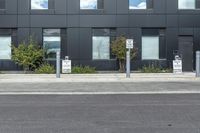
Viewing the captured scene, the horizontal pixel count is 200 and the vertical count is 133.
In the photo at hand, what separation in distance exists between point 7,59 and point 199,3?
45.7 feet

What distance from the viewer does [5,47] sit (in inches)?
1492

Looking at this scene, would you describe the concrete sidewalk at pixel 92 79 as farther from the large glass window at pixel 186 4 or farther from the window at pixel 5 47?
the large glass window at pixel 186 4

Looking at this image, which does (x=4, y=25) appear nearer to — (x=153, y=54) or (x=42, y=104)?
(x=153, y=54)

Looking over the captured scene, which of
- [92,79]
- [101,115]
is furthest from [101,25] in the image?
[101,115]

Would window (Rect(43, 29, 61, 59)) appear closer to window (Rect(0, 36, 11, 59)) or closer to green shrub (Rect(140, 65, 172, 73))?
window (Rect(0, 36, 11, 59))

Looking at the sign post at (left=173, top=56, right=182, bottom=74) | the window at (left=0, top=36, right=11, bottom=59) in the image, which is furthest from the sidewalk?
the window at (left=0, top=36, right=11, bottom=59)

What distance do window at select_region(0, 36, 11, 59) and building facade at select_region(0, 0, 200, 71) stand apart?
79mm

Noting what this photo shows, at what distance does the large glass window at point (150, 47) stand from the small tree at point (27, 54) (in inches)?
285

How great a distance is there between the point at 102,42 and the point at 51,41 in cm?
358

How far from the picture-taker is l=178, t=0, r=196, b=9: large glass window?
3756 centimetres

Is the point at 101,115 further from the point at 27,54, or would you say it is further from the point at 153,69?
the point at 27,54

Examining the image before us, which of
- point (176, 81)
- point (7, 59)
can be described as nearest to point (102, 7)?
point (7, 59)

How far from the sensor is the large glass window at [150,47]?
3775 cm

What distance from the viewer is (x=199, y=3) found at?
3747 centimetres
